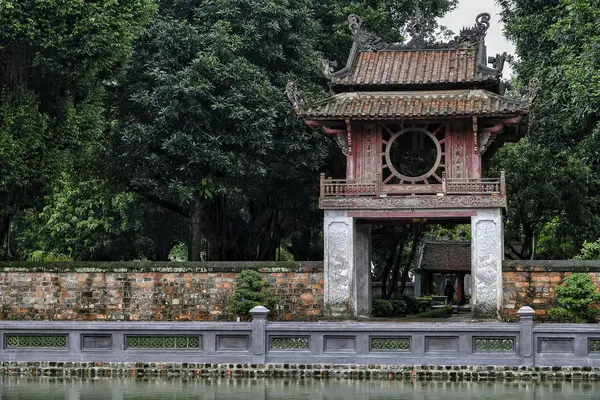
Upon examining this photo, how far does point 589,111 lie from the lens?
32344 mm

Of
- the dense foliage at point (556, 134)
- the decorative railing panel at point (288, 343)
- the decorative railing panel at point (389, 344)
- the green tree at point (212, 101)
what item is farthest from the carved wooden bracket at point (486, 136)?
the decorative railing panel at point (288, 343)

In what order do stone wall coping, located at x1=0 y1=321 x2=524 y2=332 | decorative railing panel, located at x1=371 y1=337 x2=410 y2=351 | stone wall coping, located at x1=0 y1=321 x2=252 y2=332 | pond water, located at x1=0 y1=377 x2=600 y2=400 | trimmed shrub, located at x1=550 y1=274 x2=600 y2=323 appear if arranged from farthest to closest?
trimmed shrub, located at x1=550 y1=274 x2=600 y2=323
stone wall coping, located at x1=0 y1=321 x2=252 y2=332
decorative railing panel, located at x1=371 y1=337 x2=410 y2=351
stone wall coping, located at x1=0 y1=321 x2=524 y2=332
pond water, located at x1=0 y1=377 x2=600 y2=400

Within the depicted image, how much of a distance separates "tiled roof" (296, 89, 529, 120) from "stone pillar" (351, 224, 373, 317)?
3.90 meters

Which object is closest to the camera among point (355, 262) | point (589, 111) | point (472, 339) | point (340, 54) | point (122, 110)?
point (472, 339)

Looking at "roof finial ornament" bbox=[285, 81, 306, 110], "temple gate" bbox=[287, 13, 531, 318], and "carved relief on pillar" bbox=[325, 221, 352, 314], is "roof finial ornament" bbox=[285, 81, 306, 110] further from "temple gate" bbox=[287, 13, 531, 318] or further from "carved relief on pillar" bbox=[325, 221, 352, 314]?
"carved relief on pillar" bbox=[325, 221, 352, 314]

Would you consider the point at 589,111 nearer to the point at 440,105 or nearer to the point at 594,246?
the point at 440,105

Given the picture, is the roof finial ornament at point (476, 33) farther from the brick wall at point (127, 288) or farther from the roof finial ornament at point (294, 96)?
the brick wall at point (127, 288)

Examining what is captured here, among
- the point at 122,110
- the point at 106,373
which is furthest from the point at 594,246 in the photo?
the point at 106,373

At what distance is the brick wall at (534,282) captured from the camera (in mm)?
32625

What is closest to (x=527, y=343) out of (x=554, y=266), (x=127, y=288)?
(x=554, y=266)

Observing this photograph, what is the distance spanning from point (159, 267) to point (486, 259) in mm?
9950

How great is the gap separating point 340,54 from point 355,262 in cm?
1136

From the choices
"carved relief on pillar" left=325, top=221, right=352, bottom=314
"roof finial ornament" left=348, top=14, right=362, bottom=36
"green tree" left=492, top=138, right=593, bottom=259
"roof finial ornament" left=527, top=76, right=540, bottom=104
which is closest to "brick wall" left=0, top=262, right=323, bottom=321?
"carved relief on pillar" left=325, top=221, right=352, bottom=314

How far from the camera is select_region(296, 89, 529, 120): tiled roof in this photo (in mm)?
32406
